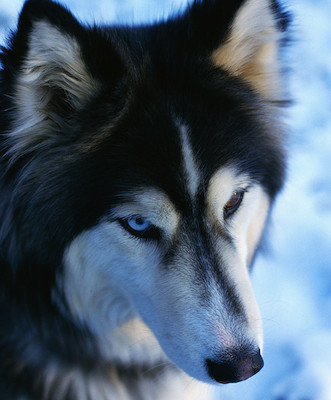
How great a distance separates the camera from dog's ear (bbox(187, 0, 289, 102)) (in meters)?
1.47

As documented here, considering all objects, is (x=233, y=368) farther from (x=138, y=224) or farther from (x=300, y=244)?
(x=300, y=244)

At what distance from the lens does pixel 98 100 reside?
1.46 metres

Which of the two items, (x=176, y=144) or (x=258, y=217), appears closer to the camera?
(x=176, y=144)

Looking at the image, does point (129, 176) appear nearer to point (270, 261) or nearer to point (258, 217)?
point (258, 217)

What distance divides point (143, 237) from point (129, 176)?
7.0 inches

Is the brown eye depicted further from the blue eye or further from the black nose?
the black nose

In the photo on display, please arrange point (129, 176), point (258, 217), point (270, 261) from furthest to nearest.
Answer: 1. point (270, 261)
2. point (258, 217)
3. point (129, 176)

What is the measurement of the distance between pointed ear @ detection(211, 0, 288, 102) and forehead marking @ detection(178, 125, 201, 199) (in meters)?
0.29

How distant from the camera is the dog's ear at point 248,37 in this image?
1.47 meters

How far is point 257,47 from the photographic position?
5.27ft

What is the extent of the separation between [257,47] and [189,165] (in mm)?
455

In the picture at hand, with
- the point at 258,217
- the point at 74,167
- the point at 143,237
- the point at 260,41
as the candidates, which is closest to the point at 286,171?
the point at 258,217

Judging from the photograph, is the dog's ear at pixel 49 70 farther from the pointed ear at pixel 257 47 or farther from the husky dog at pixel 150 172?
the pointed ear at pixel 257 47

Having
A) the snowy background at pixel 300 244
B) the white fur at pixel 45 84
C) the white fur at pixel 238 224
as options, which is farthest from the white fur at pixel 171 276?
the snowy background at pixel 300 244
